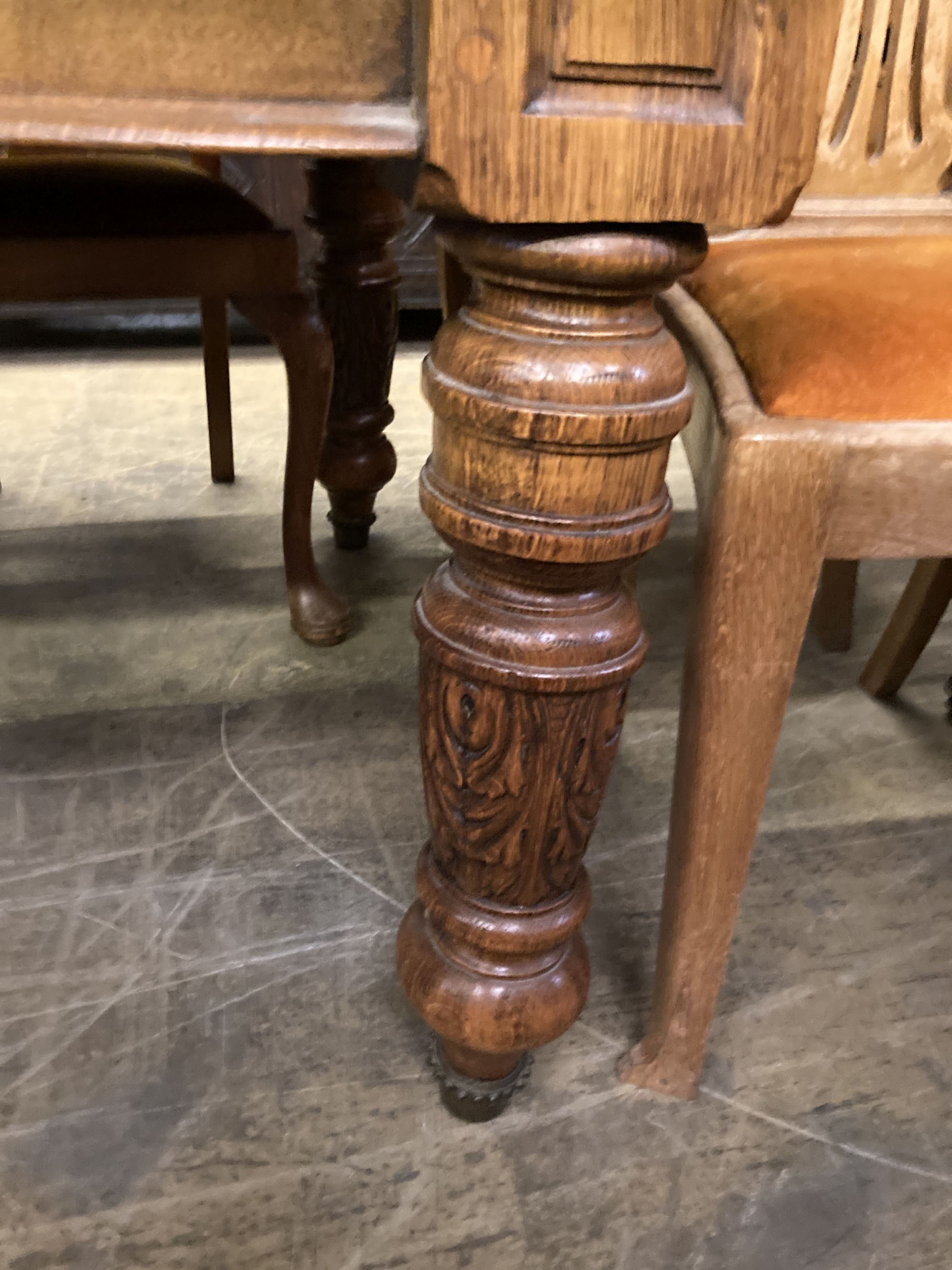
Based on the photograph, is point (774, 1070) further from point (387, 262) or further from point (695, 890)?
point (387, 262)

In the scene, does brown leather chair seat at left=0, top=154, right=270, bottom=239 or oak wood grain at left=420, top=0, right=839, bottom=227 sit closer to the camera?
oak wood grain at left=420, top=0, right=839, bottom=227

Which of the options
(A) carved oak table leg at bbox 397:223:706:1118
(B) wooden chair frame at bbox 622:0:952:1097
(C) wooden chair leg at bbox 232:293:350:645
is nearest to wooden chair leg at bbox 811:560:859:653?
(B) wooden chair frame at bbox 622:0:952:1097

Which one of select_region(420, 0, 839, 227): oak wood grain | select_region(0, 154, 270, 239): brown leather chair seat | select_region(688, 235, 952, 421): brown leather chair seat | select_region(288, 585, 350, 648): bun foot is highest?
select_region(420, 0, 839, 227): oak wood grain

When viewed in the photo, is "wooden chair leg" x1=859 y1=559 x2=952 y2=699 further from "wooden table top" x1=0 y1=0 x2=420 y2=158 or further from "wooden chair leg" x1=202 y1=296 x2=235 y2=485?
"wooden chair leg" x1=202 y1=296 x2=235 y2=485

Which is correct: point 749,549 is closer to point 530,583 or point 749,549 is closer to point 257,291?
point 530,583

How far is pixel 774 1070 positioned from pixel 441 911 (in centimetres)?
32

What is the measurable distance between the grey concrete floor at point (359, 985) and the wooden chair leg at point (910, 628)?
0.11 ft

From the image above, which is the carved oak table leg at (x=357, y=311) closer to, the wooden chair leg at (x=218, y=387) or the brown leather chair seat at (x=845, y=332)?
the wooden chair leg at (x=218, y=387)

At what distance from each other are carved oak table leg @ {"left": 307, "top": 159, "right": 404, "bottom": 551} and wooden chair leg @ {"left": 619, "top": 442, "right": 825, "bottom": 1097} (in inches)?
31.0

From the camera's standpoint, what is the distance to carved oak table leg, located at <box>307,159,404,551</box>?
1.15m

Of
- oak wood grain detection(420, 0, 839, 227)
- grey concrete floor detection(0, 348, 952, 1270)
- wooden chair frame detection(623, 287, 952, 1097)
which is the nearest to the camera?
A: oak wood grain detection(420, 0, 839, 227)

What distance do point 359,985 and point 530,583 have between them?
445mm

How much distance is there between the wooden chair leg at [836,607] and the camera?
1.17m

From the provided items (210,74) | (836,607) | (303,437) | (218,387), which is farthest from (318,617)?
(210,74)
